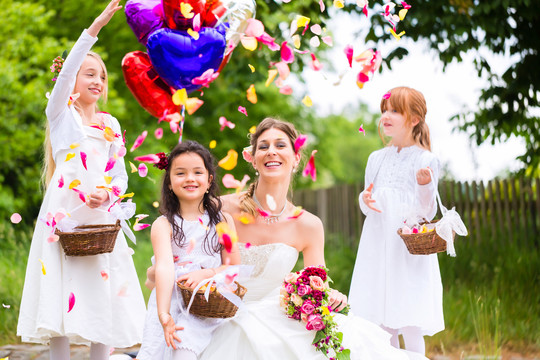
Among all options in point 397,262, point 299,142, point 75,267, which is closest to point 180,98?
point 299,142

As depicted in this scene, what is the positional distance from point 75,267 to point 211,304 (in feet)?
4.03

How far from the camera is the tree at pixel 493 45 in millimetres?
6090

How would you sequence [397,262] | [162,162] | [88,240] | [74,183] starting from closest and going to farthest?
[162,162]
[88,240]
[74,183]
[397,262]

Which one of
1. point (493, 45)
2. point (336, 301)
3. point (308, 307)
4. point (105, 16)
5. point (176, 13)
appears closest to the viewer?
point (308, 307)

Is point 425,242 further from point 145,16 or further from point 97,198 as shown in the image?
point 145,16

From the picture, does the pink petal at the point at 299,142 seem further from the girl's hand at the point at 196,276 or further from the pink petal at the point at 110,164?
the pink petal at the point at 110,164

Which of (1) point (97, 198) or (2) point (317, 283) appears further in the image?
(1) point (97, 198)

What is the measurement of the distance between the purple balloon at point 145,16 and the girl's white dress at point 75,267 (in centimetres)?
48

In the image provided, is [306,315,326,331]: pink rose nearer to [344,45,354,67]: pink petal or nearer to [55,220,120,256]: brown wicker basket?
[55,220,120,256]: brown wicker basket

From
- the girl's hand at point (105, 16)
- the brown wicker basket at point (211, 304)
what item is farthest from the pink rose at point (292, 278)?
the girl's hand at point (105, 16)

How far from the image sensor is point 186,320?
2.72 m

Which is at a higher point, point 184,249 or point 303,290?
point 184,249

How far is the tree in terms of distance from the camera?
240 inches

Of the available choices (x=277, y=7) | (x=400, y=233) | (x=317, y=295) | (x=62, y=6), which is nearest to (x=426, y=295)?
(x=400, y=233)
